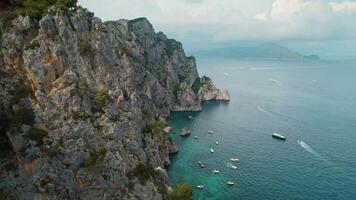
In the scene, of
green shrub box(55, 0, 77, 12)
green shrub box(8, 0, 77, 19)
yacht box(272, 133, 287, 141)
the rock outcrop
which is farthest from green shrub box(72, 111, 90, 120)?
yacht box(272, 133, 287, 141)

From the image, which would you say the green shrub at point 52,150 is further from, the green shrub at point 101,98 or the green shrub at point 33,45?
the green shrub at point 33,45

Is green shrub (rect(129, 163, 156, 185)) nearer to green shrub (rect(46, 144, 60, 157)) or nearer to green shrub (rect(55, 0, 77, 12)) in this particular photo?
green shrub (rect(46, 144, 60, 157))

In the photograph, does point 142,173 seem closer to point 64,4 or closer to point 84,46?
point 84,46

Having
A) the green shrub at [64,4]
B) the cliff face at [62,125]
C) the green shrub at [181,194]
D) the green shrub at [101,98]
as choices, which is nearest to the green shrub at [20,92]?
the cliff face at [62,125]

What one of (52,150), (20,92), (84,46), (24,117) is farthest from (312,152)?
(20,92)

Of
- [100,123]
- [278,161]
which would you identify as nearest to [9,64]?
[100,123]

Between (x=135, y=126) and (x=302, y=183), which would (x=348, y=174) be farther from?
(x=135, y=126)
